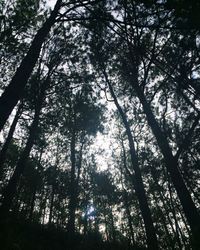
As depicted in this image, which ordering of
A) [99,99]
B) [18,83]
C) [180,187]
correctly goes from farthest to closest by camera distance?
[99,99] → [180,187] → [18,83]

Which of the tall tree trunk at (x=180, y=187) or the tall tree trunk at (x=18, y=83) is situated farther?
the tall tree trunk at (x=180, y=187)

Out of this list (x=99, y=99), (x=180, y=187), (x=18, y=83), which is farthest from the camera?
(x=99, y=99)

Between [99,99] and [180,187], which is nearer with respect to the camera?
[180,187]

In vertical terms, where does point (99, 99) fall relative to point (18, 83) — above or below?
above

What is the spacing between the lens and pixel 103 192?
92.3ft

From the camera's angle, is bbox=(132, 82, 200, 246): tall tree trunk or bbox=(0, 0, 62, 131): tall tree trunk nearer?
bbox=(0, 0, 62, 131): tall tree trunk

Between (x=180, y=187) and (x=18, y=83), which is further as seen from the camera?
(x=180, y=187)

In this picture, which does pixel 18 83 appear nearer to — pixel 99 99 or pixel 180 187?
pixel 180 187

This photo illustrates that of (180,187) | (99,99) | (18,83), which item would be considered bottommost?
(180,187)

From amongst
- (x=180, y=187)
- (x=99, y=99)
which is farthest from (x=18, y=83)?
(x=99, y=99)

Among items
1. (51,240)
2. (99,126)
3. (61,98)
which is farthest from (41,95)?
(51,240)

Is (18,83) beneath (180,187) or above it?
above

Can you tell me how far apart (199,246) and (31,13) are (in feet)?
39.1

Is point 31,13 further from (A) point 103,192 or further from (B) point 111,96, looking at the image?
(A) point 103,192
